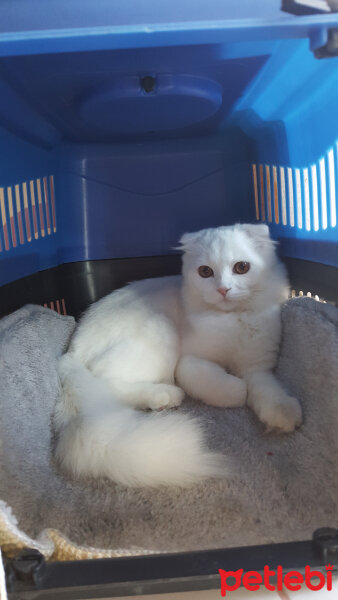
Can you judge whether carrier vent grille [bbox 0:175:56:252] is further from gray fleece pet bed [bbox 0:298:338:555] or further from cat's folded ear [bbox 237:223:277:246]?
cat's folded ear [bbox 237:223:277:246]

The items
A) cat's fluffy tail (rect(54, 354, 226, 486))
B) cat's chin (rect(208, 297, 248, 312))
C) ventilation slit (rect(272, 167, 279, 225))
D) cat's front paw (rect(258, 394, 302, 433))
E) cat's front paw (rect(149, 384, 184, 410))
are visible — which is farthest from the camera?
ventilation slit (rect(272, 167, 279, 225))

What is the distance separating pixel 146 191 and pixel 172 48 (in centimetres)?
75

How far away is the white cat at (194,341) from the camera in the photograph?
1206 millimetres

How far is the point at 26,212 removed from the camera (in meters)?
1.54

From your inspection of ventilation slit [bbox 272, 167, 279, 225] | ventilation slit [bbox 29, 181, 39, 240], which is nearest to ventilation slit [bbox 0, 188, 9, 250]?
ventilation slit [bbox 29, 181, 39, 240]

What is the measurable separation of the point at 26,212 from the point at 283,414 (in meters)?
0.95

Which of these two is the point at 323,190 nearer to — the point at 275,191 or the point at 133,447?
the point at 275,191

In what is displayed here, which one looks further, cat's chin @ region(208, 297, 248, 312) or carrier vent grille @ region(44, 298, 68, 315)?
carrier vent grille @ region(44, 298, 68, 315)

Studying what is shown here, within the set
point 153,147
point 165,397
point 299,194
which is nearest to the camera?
point 165,397

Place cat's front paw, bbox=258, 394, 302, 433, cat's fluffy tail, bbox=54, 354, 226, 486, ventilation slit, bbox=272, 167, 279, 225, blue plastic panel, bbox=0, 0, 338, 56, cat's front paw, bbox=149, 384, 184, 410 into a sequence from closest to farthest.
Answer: blue plastic panel, bbox=0, 0, 338, 56, cat's fluffy tail, bbox=54, 354, 226, 486, cat's front paw, bbox=258, 394, 302, 433, cat's front paw, bbox=149, 384, 184, 410, ventilation slit, bbox=272, 167, 279, 225

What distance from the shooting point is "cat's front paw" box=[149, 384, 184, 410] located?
4.10 ft

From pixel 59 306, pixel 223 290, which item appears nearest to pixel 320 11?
pixel 223 290

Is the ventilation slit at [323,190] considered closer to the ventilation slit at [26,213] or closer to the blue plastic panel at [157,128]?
the blue plastic panel at [157,128]

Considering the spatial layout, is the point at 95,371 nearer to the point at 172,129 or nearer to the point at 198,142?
the point at 172,129
